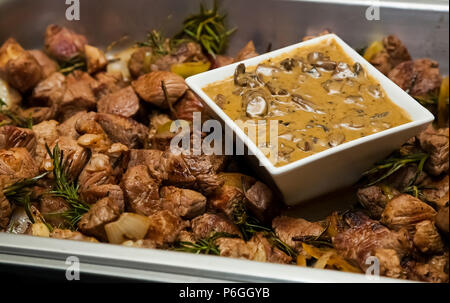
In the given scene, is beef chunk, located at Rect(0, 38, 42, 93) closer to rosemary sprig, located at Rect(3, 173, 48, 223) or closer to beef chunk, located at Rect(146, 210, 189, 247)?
rosemary sprig, located at Rect(3, 173, 48, 223)

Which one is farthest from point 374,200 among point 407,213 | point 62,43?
point 62,43

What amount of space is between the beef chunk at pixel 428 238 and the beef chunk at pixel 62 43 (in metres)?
1.48

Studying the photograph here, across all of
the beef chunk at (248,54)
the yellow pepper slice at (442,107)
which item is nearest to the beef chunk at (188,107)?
the beef chunk at (248,54)

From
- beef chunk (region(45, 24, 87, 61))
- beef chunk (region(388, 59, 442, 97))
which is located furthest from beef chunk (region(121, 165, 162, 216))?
beef chunk (region(388, 59, 442, 97))

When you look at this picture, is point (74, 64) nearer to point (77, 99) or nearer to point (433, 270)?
point (77, 99)

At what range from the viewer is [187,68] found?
6.34 ft

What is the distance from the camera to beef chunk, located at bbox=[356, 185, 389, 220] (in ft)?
4.86

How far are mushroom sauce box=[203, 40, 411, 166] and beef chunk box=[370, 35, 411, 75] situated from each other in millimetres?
250

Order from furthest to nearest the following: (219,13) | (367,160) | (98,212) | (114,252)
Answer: (219,13), (367,160), (98,212), (114,252)

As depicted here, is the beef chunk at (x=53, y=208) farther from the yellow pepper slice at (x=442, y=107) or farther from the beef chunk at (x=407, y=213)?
the yellow pepper slice at (x=442, y=107)

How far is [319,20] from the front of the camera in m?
2.10

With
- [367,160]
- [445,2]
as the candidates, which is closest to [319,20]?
[445,2]

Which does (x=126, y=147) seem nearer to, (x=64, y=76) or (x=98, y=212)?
(x=98, y=212)
